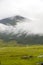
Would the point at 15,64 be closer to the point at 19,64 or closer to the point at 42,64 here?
the point at 19,64

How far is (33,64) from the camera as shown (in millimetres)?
63438

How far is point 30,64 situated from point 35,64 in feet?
6.23

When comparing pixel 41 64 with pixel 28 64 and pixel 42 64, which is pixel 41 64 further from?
pixel 28 64

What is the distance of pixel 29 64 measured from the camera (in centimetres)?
6419

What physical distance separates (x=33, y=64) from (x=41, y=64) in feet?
8.77

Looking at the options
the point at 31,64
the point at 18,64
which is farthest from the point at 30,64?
the point at 18,64

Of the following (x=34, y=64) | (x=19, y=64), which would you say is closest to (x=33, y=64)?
(x=34, y=64)

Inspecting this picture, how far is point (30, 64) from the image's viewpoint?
210 feet

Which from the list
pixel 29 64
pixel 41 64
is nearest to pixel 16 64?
pixel 29 64

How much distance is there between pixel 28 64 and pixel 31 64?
3.46 ft

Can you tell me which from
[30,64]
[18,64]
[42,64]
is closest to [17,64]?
[18,64]

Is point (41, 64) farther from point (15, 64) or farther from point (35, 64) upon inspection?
point (15, 64)

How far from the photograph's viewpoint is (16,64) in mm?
65188

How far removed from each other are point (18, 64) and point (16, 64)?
70 centimetres
